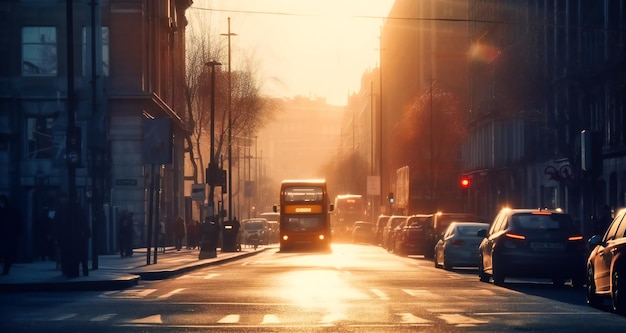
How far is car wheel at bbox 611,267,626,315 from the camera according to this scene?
17938 mm

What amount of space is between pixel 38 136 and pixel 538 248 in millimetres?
33844

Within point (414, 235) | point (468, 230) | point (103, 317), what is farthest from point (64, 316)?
point (414, 235)

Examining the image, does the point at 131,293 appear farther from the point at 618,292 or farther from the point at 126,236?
the point at 126,236

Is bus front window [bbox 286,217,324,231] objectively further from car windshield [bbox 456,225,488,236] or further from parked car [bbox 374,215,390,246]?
car windshield [bbox 456,225,488,236]

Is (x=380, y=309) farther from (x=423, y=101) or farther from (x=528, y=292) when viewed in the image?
(x=423, y=101)

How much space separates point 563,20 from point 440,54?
61356 millimetres

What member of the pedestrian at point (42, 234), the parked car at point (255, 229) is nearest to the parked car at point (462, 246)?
the pedestrian at point (42, 234)

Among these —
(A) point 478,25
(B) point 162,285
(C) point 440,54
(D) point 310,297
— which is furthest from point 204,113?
(D) point 310,297

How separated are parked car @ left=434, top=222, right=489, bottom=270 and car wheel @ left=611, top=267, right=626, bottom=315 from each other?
17114 millimetres

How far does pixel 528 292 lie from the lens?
967 inches

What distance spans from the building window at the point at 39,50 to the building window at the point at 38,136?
202cm

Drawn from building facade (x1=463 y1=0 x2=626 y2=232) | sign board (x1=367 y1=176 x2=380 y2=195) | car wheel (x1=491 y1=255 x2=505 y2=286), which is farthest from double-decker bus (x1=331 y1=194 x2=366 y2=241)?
car wheel (x1=491 y1=255 x2=505 y2=286)

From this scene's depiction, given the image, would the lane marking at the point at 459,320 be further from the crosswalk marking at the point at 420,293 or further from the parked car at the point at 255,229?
the parked car at the point at 255,229

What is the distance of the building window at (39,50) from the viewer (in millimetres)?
56688
